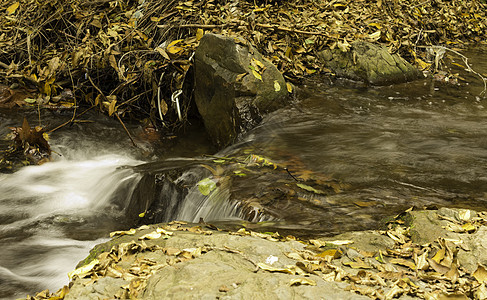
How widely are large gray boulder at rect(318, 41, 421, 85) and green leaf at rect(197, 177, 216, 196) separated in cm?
376

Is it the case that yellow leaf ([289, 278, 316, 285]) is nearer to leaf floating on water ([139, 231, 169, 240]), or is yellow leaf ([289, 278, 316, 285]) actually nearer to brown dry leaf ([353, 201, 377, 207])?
leaf floating on water ([139, 231, 169, 240])

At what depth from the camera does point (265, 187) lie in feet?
13.4

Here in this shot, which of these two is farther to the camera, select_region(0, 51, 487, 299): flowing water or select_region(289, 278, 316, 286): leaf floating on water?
select_region(0, 51, 487, 299): flowing water

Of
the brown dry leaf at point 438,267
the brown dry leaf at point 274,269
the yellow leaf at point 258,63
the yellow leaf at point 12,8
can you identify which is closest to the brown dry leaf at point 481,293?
the brown dry leaf at point 438,267

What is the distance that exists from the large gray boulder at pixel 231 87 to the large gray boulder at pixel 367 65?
1.75 meters

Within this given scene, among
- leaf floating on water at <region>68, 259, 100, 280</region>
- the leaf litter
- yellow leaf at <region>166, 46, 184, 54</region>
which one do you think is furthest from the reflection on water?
yellow leaf at <region>166, 46, 184, 54</region>

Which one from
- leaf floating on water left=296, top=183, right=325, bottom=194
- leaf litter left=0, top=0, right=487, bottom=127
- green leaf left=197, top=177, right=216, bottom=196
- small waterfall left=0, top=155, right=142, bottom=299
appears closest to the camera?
small waterfall left=0, top=155, right=142, bottom=299

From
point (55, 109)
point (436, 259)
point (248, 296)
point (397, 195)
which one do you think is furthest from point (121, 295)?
point (55, 109)

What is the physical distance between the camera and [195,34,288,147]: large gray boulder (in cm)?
568

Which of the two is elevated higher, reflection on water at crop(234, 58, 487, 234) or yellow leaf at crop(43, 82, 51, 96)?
yellow leaf at crop(43, 82, 51, 96)

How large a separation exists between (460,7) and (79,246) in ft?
35.1

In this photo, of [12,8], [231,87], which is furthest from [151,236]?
[12,8]

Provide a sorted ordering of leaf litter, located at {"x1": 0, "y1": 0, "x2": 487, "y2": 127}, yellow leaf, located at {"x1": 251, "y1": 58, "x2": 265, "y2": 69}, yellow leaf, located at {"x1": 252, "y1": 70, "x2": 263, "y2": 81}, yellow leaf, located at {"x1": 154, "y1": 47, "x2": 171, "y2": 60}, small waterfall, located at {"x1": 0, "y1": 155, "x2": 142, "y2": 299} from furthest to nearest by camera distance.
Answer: leaf litter, located at {"x1": 0, "y1": 0, "x2": 487, "y2": 127} → yellow leaf, located at {"x1": 154, "y1": 47, "x2": 171, "y2": 60} → yellow leaf, located at {"x1": 251, "y1": 58, "x2": 265, "y2": 69} → yellow leaf, located at {"x1": 252, "y1": 70, "x2": 263, "y2": 81} → small waterfall, located at {"x1": 0, "y1": 155, "x2": 142, "y2": 299}

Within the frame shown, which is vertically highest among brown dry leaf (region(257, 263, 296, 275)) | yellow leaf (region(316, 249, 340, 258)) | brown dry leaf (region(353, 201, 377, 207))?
brown dry leaf (region(257, 263, 296, 275))
